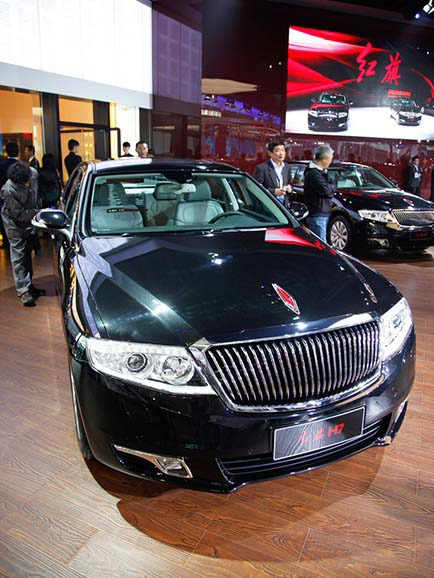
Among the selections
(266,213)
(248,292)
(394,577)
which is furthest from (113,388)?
(266,213)

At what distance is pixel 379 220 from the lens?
6.38m

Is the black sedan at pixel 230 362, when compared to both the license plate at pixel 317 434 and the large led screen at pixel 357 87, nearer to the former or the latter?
the license plate at pixel 317 434

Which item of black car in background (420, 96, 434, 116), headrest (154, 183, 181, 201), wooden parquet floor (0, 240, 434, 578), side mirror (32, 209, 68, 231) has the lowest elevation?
wooden parquet floor (0, 240, 434, 578)

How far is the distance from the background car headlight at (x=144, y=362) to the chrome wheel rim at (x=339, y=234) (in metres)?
5.67

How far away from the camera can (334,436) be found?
1.69 m

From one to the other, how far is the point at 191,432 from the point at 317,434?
18.0 inches

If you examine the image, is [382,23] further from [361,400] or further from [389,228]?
[361,400]

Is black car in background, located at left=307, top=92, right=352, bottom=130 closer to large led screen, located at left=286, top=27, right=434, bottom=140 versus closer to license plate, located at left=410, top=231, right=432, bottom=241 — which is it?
large led screen, located at left=286, top=27, right=434, bottom=140

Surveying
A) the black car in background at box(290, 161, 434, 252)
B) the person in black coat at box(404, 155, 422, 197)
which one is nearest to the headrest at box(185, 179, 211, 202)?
the black car in background at box(290, 161, 434, 252)

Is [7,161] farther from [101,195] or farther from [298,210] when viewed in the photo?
[298,210]

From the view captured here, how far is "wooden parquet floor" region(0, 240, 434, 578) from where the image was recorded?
1621mm

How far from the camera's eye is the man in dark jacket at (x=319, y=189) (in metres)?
4.92

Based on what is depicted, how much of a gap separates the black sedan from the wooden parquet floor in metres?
0.29

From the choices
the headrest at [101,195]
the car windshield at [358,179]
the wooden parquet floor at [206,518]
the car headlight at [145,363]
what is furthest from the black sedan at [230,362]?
the car windshield at [358,179]
